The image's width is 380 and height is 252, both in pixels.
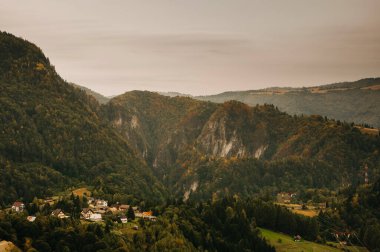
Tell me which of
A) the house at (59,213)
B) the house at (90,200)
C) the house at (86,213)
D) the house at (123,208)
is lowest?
the house at (90,200)

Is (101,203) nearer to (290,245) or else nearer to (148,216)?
(148,216)

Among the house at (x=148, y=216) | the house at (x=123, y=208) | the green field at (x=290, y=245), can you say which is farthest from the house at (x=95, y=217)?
the green field at (x=290, y=245)

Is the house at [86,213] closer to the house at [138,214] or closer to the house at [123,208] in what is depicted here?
the house at [123,208]

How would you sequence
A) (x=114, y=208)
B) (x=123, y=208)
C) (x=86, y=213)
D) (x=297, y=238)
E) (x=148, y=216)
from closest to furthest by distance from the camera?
(x=86, y=213)
(x=148, y=216)
(x=114, y=208)
(x=123, y=208)
(x=297, y=238)

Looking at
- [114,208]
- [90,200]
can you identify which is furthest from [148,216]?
[90,200]

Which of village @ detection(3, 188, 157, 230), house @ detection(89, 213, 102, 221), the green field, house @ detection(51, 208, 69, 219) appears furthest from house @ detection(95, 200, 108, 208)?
the green field

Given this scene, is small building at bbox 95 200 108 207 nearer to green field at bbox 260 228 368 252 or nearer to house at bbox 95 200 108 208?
house at bbox 95 200 108 208

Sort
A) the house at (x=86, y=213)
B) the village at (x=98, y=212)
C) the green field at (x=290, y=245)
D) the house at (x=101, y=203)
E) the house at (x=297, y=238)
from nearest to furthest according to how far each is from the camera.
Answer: the village at (x=98, y=212)
the house at (x=86, y=213)
the green field at (x=290, y=245)
the house at (x=297, y=238)
the house at (x=101, y=203)

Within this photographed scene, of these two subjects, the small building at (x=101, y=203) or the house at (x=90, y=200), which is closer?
the small building at (x=101, y=203)

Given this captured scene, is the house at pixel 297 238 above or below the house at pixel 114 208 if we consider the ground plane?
below
